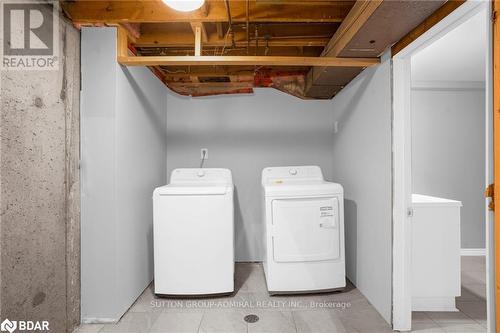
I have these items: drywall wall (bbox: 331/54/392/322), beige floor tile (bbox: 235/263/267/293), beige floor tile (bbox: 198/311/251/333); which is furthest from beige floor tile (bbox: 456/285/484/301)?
beige floor tile (bbox: 198/311/251/333)

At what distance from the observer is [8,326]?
56.1 inches

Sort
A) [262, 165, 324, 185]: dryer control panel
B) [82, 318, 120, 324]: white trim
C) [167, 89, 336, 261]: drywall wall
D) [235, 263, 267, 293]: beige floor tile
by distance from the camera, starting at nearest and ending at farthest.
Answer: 1. [82, 318, 120, 324]: white trim
2. [235, 263, 267, 293]: beige floor tile
3. [262, 165, 324, 185]: dryer control panel
4. [167, 89, 336, 261]: drywall wall

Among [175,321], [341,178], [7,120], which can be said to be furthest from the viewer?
[341,178]

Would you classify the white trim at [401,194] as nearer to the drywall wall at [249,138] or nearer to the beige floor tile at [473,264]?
the drywall wall at [249,138]

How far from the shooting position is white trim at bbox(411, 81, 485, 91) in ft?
11.6

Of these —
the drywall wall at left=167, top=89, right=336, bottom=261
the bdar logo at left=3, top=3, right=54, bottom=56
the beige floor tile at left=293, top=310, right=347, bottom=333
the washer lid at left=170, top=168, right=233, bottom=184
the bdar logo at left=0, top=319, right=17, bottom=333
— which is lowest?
the beige floor tile at left=293, top=310, right=347, bottom=333

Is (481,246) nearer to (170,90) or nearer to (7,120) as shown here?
(170,90)

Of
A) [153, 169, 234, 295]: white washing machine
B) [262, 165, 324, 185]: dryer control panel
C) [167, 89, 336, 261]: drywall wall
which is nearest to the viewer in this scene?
[153, 169, 234, 295]: white washing machine

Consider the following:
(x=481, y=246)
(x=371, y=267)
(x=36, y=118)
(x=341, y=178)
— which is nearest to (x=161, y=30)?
(x=36, y=118)

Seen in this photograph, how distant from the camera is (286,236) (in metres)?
2.32

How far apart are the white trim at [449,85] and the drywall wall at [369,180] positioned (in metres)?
1.43

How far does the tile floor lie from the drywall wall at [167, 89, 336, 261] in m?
0.98

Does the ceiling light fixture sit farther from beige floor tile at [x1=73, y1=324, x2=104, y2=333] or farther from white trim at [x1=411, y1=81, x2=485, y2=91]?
white trim at [x1=411, y1=81, x2=485, y2=91]

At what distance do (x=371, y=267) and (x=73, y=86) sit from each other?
104 inches
